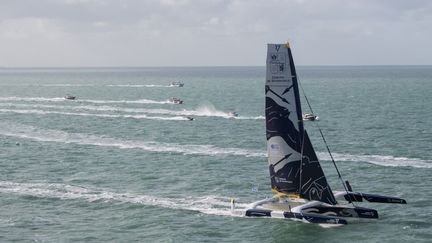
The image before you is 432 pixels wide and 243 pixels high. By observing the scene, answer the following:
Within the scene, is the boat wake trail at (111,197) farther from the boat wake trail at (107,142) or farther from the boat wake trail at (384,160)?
the boat wake trail at (384,160)

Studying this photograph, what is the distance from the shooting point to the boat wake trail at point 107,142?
67875mm

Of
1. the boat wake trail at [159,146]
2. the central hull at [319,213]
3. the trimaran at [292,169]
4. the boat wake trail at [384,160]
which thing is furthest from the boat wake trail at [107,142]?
the central hull at [319,213]

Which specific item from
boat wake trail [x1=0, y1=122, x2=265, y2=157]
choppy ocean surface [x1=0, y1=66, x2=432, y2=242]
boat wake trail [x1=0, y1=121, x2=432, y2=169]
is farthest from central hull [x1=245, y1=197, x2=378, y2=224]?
boat wake trail [x1=0, y1=122, x2=265, y2=157]

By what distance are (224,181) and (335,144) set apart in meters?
23.8

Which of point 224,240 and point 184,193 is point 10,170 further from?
point 224,240

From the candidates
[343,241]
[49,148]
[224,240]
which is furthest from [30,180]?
[343,241]

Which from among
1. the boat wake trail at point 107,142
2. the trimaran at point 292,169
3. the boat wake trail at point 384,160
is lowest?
the boat wake trail at point 107,142

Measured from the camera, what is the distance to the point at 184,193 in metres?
48.2

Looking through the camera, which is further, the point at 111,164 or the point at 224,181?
the point at 111,164

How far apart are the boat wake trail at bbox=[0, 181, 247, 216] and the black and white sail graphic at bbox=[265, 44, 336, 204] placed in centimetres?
415

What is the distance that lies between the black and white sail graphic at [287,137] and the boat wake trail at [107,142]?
2388 centimetres

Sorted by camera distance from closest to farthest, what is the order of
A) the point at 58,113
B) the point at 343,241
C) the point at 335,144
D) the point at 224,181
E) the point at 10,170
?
the point at 343,241 → the point at 224,181 → the point at 10,170 → the point at 335,144 → the point at 58,113

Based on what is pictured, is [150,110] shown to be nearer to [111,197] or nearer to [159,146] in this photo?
[159,146]

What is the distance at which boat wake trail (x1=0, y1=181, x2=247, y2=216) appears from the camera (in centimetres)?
4384
